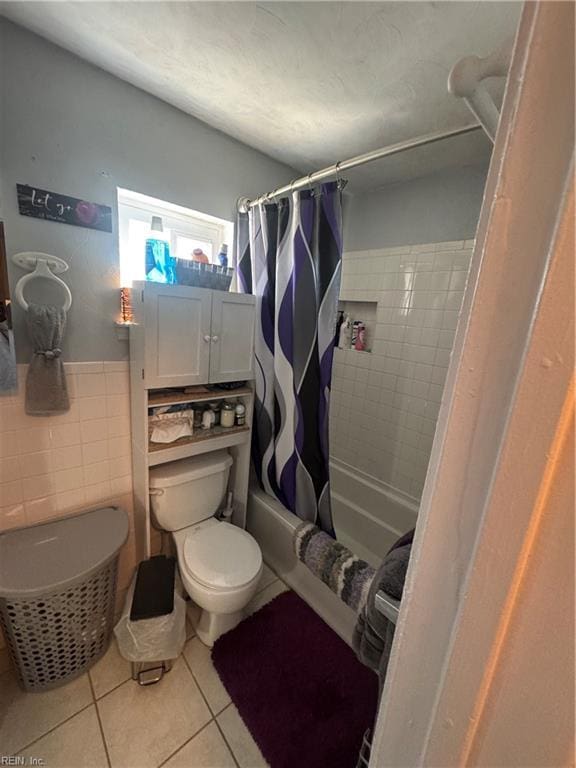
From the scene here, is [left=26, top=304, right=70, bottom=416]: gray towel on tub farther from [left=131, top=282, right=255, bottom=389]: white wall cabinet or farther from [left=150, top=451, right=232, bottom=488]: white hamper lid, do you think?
[left=150, top=451, right=232, bottom=488]: white hamper lid

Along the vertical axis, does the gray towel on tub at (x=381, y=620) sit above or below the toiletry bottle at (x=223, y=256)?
below

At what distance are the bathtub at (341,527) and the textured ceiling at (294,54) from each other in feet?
5.88

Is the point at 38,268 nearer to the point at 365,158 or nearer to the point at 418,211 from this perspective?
the point at 365,158

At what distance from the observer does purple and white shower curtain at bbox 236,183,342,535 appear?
1.30 meters

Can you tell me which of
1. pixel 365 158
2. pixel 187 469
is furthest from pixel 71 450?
pixel 365 158

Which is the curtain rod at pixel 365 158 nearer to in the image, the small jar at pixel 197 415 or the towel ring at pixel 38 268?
the towel ring at pixel 38 268

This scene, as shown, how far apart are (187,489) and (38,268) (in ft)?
3.44

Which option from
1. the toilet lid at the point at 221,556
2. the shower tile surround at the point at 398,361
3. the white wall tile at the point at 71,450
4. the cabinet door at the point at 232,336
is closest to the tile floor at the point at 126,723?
the toilet lid at the point at 221,556

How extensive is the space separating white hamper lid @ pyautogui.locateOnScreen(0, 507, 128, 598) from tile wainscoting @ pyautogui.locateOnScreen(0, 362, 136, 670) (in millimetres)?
75

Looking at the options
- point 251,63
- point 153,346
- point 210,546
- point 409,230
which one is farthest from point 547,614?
Result: point 409,230

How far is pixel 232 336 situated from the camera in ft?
4.65

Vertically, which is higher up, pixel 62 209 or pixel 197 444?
pixel 62 209

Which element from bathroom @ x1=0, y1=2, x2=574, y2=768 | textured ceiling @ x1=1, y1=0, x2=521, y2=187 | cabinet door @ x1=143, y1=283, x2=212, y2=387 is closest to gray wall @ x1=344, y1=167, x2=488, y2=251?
bathroom @ x1=0, y1=2, x2=574, y2=768

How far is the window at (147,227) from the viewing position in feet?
4.33
